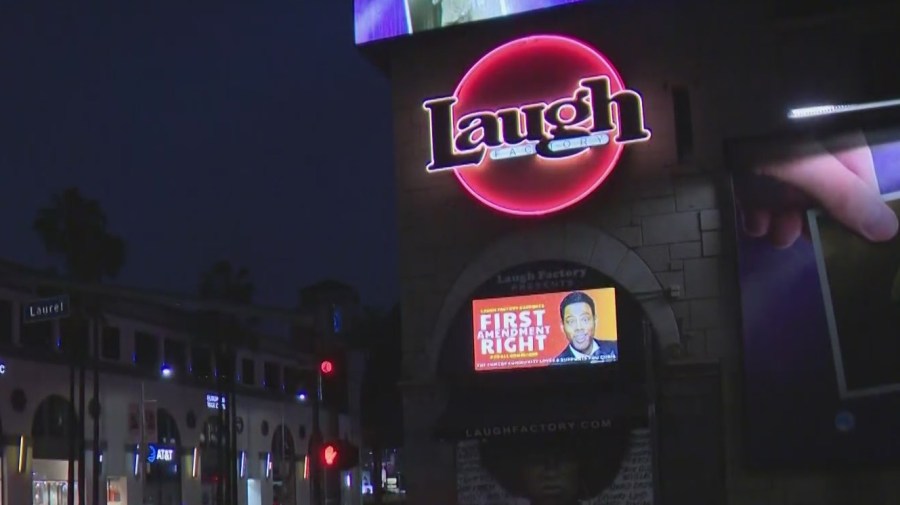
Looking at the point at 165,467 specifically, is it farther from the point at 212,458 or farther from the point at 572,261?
the point at 572,261

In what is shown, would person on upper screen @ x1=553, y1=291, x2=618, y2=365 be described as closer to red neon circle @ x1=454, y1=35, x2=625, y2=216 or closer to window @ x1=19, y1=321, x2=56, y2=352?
red neon circle @ x1=454, y1=35, x2=625, y2=216

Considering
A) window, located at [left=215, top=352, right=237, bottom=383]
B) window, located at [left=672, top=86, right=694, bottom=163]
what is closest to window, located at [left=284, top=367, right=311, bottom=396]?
window, located at [left=215, top=352, right=237, bottom=383]

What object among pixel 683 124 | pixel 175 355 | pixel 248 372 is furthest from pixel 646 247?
pixel 248 372

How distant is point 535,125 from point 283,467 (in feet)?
209

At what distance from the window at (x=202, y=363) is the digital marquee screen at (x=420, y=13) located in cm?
4902

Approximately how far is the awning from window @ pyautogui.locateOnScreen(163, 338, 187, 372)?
154 ft

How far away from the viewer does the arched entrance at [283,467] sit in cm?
8134

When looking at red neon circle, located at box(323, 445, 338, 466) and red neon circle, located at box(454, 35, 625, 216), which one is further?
red neon circle, located at box(454, 35, 625, 216)

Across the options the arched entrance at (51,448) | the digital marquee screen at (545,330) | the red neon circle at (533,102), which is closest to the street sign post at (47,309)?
the digital marquee screen at (545,330)

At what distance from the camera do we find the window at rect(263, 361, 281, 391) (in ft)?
265

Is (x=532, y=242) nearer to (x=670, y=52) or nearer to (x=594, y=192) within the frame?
(x=594, y=192)

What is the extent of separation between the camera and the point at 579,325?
2177cm

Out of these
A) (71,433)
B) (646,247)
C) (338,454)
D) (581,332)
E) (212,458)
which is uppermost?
(646,247)

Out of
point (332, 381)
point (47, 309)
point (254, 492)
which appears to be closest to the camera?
point (332, 381)
